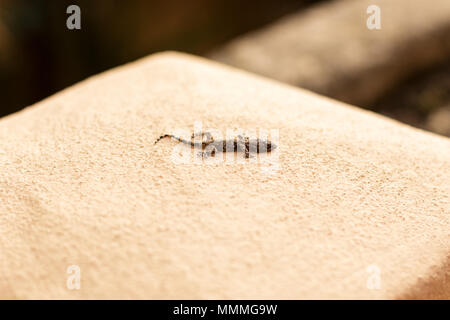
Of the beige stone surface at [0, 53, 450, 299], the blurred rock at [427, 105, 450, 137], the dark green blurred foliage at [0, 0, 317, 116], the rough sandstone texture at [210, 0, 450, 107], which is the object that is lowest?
the beige stone surface at [0, 53, 450, 299]

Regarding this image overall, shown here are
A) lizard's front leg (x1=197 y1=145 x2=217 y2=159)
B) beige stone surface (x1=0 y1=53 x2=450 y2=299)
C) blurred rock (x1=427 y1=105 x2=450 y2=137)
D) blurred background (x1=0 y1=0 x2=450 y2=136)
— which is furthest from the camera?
blurred background (x1=0 y1=0 x2=450 y2=136)

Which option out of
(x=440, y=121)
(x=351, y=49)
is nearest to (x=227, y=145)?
(x=440, y=121)

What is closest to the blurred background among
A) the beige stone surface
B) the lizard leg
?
the beige stone surface

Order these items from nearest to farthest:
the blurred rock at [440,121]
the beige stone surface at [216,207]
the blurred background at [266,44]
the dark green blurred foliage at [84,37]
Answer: the beige stone surface at [216,207] → the blurred rock at [440,121] → the blurred background at [266,44] → the dark green blurred foliage at [84,37]

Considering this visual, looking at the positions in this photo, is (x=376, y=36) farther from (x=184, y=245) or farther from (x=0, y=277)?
(x=0, y=277)

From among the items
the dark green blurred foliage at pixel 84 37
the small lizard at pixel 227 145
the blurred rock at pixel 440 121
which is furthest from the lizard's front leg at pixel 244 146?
the dark green blurred foliage at pixel 84 37

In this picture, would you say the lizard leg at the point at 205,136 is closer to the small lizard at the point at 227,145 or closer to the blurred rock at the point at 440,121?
the small lizard at the point at 227,145

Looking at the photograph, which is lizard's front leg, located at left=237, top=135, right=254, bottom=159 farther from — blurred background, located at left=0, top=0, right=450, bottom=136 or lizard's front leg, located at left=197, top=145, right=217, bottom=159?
blurred background, located at left=0, top=0, right=450, bottom=136

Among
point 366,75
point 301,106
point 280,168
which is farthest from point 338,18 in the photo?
point 280,168
